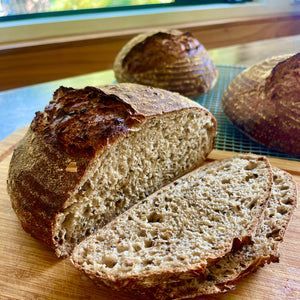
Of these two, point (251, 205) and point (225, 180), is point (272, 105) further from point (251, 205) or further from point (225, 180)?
point (251, 205)

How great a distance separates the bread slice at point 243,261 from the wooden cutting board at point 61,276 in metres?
0.07

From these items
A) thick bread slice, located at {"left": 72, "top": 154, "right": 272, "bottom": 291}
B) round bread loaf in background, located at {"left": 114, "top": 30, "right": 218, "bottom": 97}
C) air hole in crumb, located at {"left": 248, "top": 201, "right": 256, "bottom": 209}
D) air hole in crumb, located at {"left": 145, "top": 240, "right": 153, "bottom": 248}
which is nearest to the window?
round bread loaf in background, located at {"left": 114, "top": 30, "right": 218, "bottom": 97}

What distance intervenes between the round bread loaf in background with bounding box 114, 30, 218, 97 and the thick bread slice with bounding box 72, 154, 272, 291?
141cm

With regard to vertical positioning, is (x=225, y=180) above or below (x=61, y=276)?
above

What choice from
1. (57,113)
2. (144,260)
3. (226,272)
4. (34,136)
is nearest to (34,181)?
(34,136)

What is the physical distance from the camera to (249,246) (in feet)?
5.53

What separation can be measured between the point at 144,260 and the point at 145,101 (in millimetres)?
960

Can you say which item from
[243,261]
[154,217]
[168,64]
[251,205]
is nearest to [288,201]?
[251,205]

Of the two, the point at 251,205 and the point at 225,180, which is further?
the point at 225,180

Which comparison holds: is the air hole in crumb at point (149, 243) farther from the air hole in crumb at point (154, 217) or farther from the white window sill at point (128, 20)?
the white window sill at point (128, 20)

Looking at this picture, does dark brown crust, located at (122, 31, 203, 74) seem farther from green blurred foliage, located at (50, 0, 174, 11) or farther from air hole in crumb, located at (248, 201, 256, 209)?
air hole in crumb, located at (248, 201, 256, 209)

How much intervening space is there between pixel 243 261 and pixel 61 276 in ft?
2.98

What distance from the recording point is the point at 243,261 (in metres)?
1.59

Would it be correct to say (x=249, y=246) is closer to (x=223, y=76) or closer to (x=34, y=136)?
(x=34, y=136)
